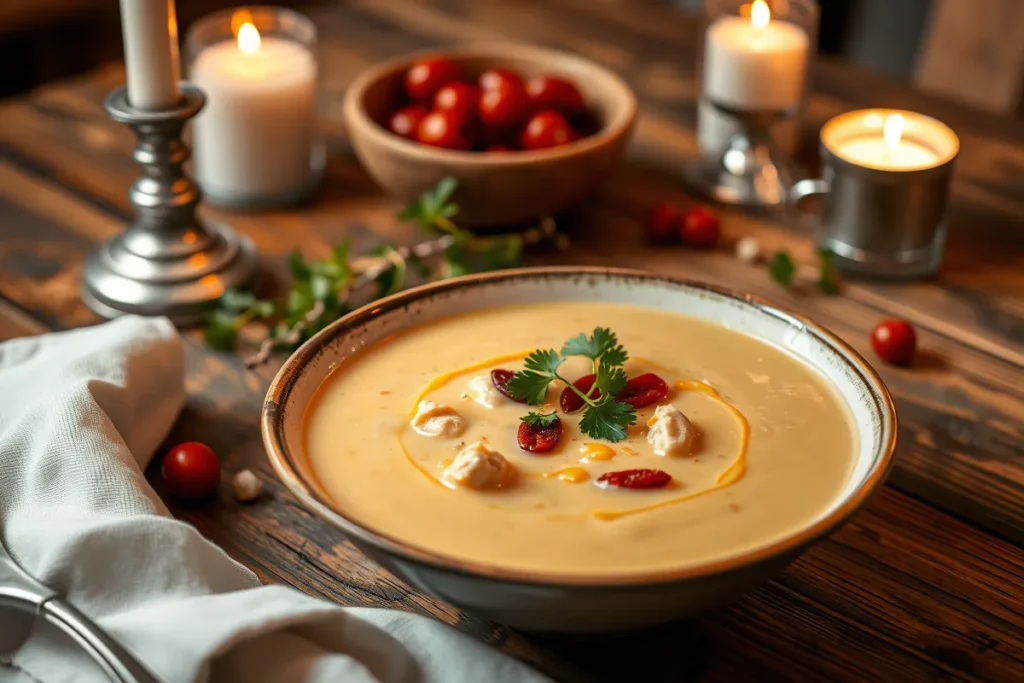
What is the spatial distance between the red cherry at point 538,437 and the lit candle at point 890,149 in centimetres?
90

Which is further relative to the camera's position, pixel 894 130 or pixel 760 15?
pixel 760 15

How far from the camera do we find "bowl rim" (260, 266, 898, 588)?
3.08 feet

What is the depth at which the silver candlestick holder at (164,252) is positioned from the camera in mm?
1731

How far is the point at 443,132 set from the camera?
6.37 ft

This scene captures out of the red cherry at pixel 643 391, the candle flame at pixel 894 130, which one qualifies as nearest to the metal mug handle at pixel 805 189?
the candle flame at pixel 894 130

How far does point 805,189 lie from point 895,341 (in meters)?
0.45

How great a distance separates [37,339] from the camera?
1.53m

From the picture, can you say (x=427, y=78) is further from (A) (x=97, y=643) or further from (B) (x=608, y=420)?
(A) (x=97, y=643)

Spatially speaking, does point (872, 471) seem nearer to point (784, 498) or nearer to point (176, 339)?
point (784, 498)

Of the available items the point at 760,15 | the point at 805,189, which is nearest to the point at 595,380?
the point at 805,189

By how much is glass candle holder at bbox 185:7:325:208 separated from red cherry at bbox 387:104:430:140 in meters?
0.17

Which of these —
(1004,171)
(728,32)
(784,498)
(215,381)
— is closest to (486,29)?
(728,32)

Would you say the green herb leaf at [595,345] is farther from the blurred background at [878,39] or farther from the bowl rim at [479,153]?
the blurred background at [878,39]

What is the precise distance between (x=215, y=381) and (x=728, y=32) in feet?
3.69
